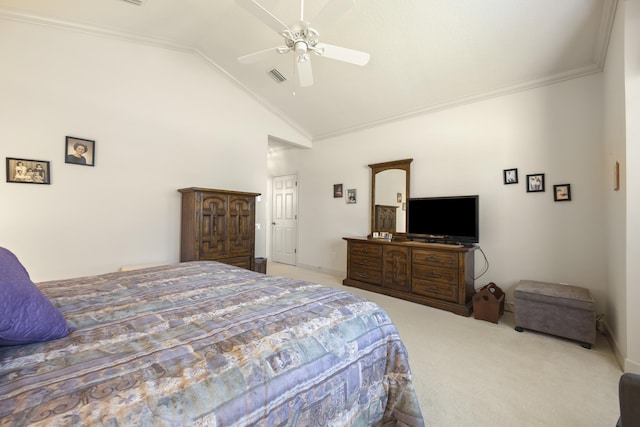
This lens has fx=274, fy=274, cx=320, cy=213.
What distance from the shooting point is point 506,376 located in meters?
2.01

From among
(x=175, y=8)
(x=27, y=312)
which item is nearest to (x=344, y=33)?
(x=175, y=8)

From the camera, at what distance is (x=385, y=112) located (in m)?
4.41

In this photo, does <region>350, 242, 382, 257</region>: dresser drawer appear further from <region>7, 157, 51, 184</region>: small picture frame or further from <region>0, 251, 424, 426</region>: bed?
<region>7, 157, 51, 184</region>: small picture frame

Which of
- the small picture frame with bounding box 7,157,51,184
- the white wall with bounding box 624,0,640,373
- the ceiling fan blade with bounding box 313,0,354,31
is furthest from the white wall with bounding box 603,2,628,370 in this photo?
the small picture frame with bounding box 7,157,51,184

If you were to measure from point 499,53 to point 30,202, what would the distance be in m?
5.34

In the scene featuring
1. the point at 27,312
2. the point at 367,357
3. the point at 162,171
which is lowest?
the point at 367,357

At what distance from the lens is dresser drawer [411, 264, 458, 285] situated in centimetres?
332

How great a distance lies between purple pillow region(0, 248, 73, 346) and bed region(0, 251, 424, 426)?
4cm

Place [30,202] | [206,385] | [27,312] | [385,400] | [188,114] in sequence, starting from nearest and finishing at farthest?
[206,385], [27,312], [385,400], [30,202], [188,114]

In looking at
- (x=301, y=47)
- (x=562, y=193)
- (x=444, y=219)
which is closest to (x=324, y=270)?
(x=444, y=219)

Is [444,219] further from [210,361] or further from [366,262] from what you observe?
[210,361]

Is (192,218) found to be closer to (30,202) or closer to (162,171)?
(162,171)

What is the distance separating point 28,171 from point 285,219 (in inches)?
167

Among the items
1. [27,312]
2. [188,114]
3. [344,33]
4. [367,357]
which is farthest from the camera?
[188,114]
